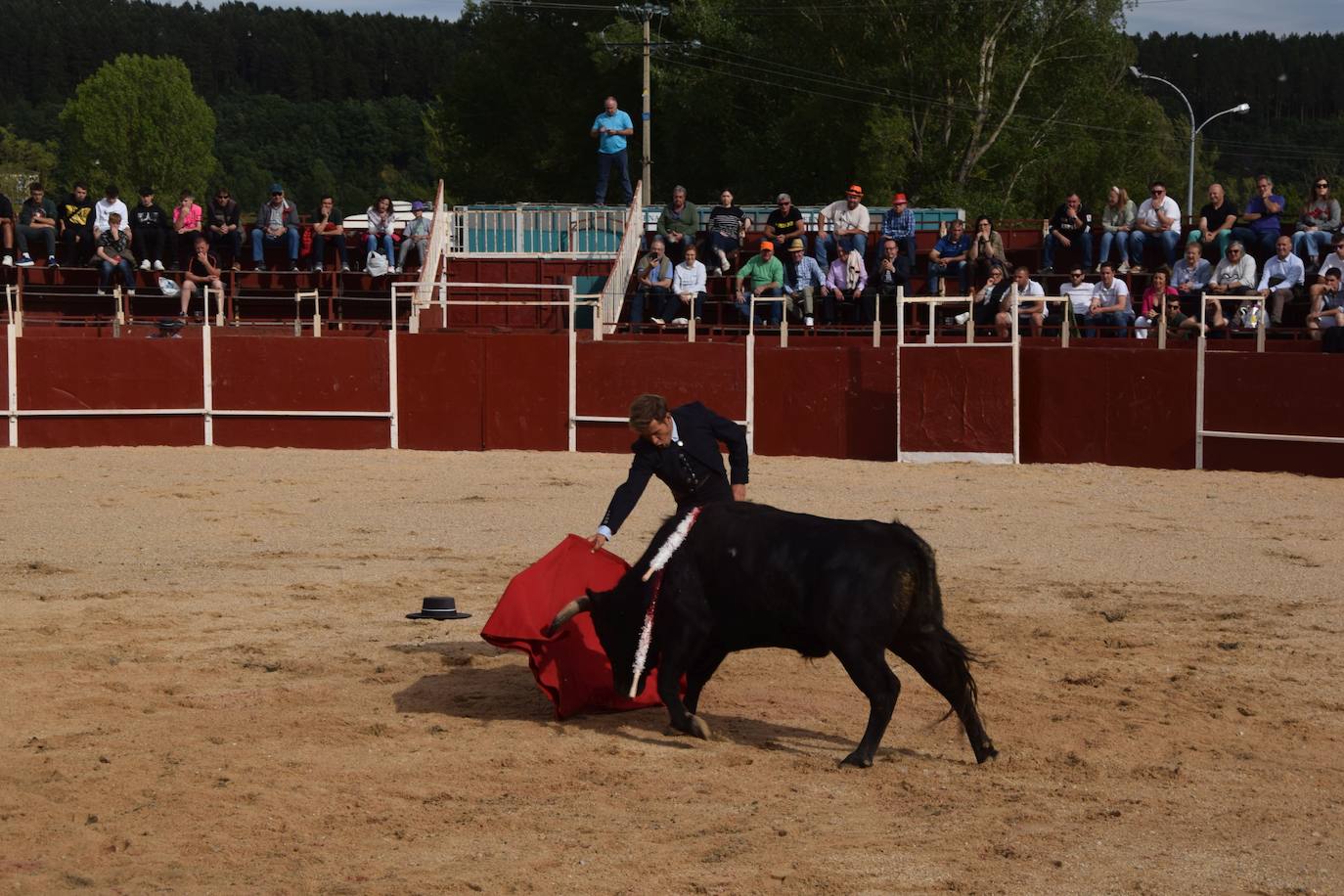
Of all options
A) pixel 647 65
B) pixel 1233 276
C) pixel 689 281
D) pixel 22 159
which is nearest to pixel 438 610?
pixel 689 281

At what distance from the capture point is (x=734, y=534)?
6.83 meters

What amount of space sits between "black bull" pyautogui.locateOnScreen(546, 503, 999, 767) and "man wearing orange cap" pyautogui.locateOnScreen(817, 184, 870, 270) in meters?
12.5

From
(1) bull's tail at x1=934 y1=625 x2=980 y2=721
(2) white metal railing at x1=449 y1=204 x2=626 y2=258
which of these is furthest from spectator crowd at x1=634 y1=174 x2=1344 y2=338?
(1) bull's tail at x1=934 y1=625 x2=980 y2=721

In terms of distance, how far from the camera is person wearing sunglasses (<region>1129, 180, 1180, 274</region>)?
726 inches

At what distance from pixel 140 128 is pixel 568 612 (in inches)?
3608

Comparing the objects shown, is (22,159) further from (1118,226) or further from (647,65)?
(1118,226)

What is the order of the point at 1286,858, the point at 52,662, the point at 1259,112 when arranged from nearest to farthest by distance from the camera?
the point at 1286,858 → the point at 52,662 → the point at 1259,112

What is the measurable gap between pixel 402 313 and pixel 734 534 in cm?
1596

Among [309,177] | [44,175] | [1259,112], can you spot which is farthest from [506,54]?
[1259,112]

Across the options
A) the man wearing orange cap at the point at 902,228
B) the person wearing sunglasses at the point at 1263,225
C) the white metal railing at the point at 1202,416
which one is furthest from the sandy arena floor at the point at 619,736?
the man wearing orange cap at the point at 902,228

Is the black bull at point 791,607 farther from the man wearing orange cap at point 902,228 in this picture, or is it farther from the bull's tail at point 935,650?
the man wearing orange cap at point 902,228

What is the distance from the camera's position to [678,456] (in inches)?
304

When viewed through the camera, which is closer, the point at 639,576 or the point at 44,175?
the point at 639,576

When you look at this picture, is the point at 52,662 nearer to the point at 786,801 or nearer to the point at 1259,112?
the point at 786,801
